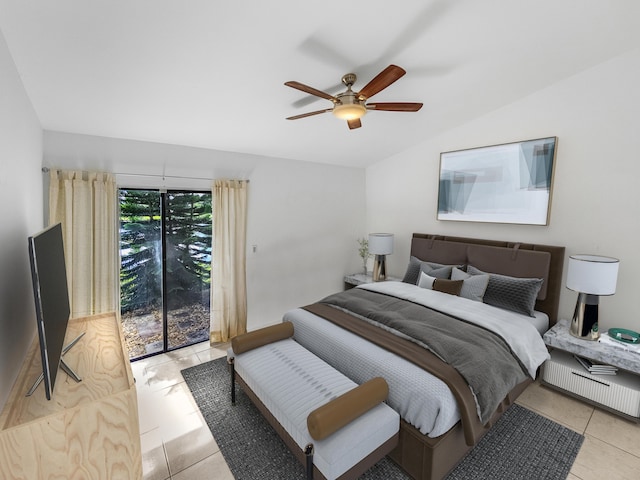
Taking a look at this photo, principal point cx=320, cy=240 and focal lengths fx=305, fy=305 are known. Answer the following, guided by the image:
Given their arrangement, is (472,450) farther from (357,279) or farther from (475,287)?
(357,279)

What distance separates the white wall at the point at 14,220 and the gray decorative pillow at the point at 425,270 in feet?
11.6

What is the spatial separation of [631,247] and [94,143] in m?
4.90

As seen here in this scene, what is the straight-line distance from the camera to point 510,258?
3320mm

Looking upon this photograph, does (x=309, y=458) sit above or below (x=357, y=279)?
below

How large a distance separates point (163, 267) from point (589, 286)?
4099mm

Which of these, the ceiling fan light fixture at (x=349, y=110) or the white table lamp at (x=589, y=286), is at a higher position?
the ceiling fan light fixture at (x=349, y=110)

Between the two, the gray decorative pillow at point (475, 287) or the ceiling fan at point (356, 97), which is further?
the gray decorative pillow at point (475, 287)

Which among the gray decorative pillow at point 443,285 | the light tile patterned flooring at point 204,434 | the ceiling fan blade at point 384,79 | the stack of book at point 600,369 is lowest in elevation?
the light tile patterned flooring at point 204,434

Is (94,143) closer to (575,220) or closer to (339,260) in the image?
(339,260)

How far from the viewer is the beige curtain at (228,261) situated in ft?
11.6

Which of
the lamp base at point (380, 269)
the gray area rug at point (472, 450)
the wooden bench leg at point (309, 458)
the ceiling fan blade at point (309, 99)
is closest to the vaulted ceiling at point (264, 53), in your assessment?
the ceiling fan blade at point (309, 99)

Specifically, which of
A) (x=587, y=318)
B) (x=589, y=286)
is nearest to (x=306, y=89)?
(x=589, y=286)

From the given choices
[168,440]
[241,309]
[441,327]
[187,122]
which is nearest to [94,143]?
[187,122]

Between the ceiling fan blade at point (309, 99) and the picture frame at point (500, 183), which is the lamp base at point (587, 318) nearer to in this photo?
the picture frame at point (500, 183)
